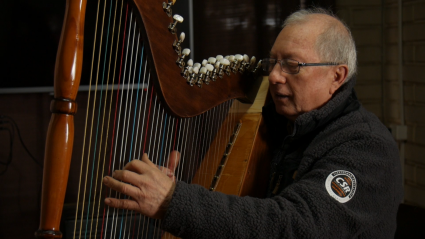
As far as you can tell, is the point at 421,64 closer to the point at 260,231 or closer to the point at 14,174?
the point at 260,231

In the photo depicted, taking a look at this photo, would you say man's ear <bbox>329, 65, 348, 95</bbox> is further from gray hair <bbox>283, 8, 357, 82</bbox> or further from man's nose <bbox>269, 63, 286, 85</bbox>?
man's nose <bbox>269, 63, 286, 85</bbox>

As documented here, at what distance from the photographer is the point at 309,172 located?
100cm

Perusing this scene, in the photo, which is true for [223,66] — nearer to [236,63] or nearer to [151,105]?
[236,63]

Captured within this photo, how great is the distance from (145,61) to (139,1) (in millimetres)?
127

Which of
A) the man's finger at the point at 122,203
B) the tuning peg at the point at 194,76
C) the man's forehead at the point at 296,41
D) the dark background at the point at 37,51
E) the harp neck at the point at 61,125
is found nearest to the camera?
the harp neck at the point at 61,125

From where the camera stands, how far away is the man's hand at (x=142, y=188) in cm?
79

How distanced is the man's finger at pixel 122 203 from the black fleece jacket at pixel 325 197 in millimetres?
66

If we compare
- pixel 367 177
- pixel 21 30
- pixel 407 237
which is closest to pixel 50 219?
pixel 367 177

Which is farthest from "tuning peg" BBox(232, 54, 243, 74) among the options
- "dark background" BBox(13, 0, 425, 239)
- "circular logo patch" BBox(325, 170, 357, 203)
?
"dark background" BBox(13, 0, 425, 239)

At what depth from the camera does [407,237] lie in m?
1.28

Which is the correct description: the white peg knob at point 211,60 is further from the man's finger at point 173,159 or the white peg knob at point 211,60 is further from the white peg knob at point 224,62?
the man's finger at point 173,159

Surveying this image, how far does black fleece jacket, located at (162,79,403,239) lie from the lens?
0.85 m

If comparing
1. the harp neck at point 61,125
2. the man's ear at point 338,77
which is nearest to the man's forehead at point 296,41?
the man's ear at point 338,77

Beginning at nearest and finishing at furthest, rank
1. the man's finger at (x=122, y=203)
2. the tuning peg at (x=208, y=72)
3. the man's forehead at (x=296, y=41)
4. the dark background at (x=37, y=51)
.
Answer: the man's finger at (x=122, y=203)
the tuning peg at (x=208, y=72)
the man's forehead at (x=296, y=41)
the dark background at (x=37, y=51)
